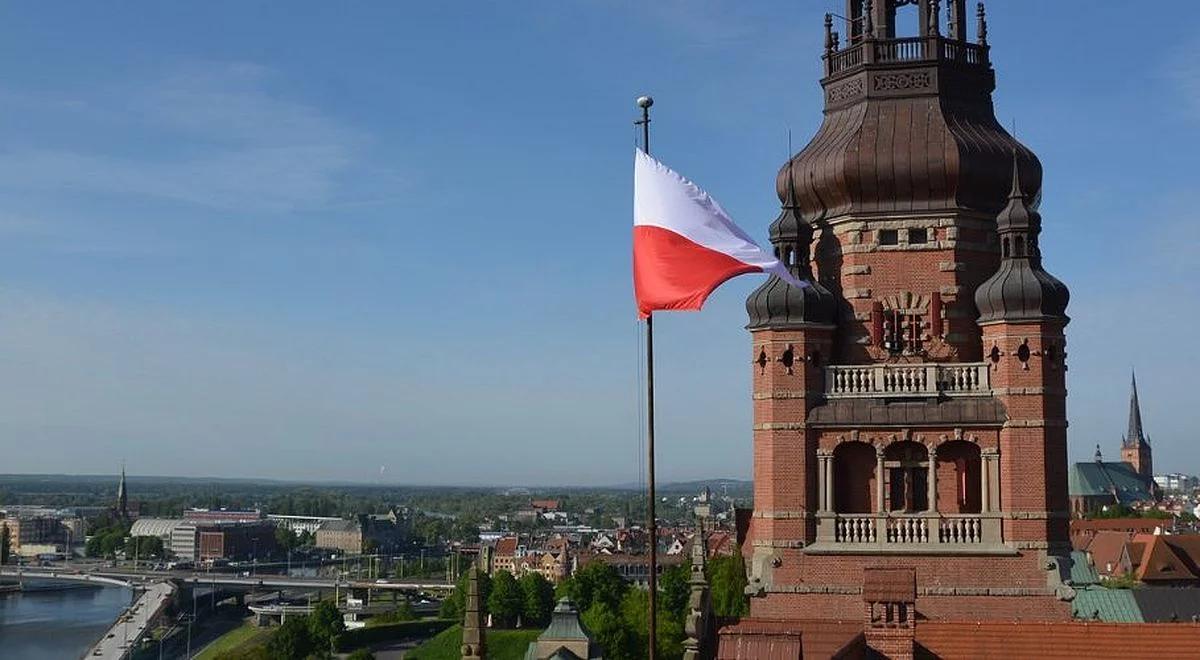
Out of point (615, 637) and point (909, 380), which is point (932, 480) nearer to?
point (909, 380)

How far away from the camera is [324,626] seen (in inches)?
5748

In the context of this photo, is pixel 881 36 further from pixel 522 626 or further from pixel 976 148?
pixel 522 626

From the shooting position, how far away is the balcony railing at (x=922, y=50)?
3400 centimetres

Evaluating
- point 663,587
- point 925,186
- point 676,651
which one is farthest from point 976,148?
point 663,587

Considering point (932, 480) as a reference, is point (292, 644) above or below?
below

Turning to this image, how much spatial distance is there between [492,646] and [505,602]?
2276 centimetres

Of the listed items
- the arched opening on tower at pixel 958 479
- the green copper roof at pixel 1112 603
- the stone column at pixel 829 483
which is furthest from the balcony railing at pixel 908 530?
the green copper roof at pixel 1112 603

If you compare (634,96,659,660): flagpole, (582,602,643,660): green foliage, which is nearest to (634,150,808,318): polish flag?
(634,96,659,660): flagpole

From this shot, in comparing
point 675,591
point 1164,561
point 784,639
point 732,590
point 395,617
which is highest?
point 784,639

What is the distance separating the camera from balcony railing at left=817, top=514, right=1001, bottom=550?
101 ft

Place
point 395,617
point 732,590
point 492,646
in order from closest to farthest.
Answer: point 732,590 < point 492,646 < point 395,617

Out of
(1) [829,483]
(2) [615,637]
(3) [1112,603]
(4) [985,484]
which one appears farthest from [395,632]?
(4) [985,484]

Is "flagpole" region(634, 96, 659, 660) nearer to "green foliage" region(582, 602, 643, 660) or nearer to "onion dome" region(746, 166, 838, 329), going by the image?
"onion dome" region(746, 166, 838, 329)

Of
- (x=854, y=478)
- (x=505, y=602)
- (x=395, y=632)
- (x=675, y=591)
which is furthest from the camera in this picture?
(x=395, y=632)
